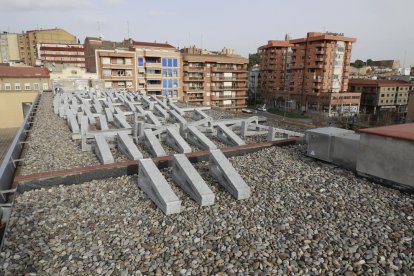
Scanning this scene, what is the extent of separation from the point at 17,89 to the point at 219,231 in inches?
1840

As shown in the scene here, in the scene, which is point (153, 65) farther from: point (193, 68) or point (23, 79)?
point (23, 79)

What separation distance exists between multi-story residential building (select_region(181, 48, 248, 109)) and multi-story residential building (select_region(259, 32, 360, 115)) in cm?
1228

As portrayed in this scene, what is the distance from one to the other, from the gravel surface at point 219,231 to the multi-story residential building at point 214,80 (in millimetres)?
53034

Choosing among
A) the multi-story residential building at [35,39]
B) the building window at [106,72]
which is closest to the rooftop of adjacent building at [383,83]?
the building window at [106,72]

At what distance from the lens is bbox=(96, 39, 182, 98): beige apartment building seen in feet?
165

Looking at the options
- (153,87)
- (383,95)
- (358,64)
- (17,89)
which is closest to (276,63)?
(383,95)

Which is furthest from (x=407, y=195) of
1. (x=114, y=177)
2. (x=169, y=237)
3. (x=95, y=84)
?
(x=95, y=84)

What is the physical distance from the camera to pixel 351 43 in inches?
2574

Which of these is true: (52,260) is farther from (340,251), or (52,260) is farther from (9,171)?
(340,251)

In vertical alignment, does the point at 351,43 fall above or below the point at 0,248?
above

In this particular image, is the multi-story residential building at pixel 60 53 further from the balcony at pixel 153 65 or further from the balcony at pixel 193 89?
the balcony at pixel 193 89

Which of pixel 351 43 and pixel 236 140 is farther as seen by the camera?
pixel 351 43

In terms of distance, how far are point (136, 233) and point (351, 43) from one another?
238 ft

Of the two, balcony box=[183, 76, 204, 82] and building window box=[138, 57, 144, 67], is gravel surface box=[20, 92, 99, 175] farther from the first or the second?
balcony box=[183, 76, 204, 82]
